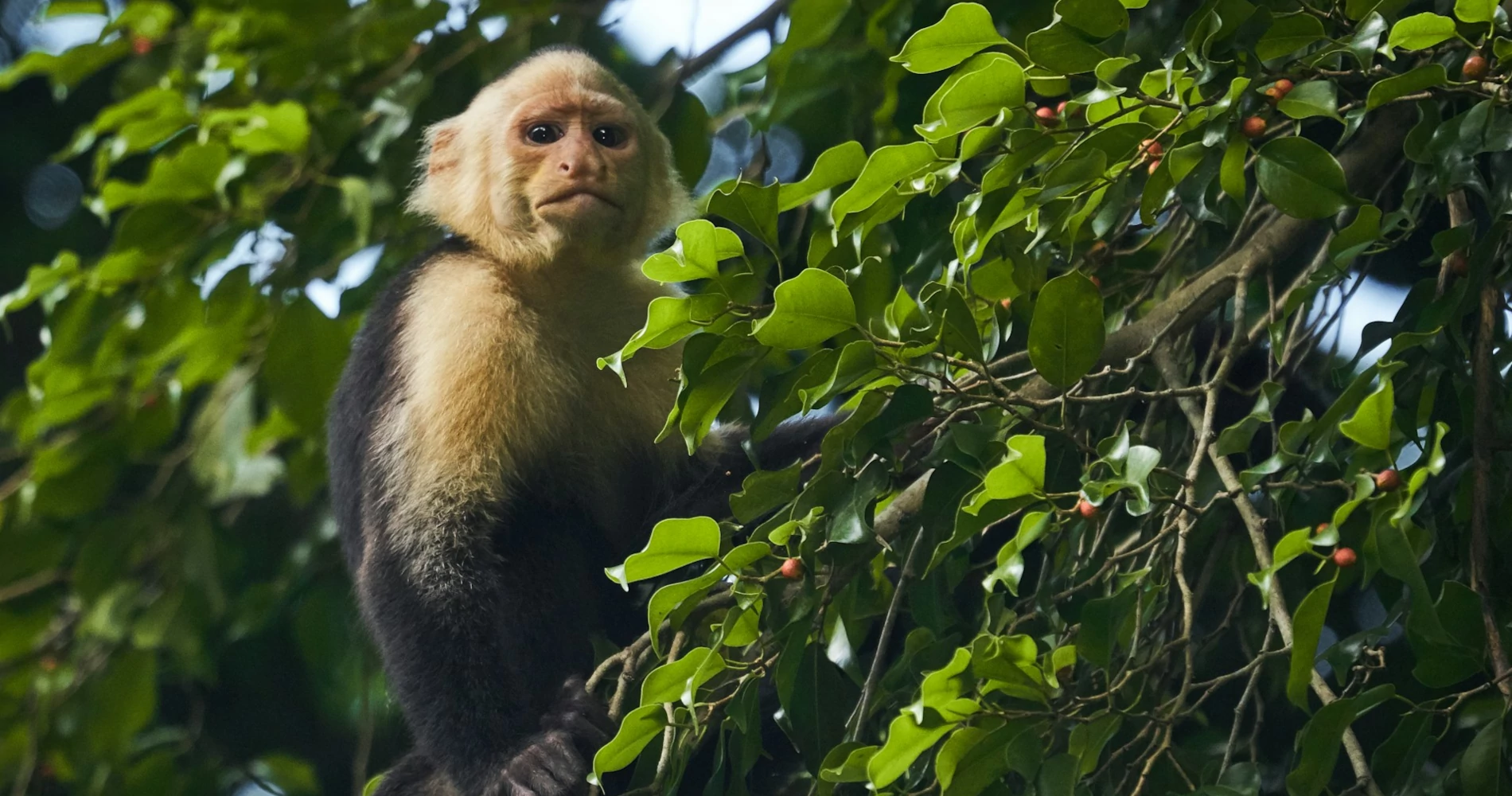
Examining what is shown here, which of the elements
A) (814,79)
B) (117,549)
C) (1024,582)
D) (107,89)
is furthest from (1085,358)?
(107,89)

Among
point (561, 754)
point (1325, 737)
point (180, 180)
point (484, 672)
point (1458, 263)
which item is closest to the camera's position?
point (1325, 737)

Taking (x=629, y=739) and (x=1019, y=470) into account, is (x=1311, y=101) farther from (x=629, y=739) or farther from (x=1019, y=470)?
(x=629, y=739)

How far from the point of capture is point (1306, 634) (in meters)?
1.44

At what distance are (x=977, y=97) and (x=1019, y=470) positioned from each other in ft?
1.37

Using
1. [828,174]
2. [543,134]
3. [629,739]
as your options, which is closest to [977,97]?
[828,174]

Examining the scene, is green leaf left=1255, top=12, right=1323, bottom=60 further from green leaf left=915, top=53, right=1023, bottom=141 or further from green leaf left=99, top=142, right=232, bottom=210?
green leaf left=99, top=142, right=232, bottom=210

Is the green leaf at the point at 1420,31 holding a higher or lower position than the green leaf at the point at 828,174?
higher

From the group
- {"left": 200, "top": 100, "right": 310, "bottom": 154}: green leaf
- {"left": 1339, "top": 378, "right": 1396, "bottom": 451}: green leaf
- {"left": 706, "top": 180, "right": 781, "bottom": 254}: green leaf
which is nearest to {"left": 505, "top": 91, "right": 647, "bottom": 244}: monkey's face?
{"left": 200, "top": 100, "right": 310, "bottom": 154}: green leaf

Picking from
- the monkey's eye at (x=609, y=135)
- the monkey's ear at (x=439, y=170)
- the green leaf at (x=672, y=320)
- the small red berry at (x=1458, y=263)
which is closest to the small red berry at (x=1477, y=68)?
the small red berry at (x=1458, y=263)

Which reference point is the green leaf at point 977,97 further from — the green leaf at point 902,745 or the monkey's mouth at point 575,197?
Result: the monkey's mouth at point 575,197

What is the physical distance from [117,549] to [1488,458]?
371 centimetres

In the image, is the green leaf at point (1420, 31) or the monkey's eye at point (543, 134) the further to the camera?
the monkey's eye at point (543, 134)

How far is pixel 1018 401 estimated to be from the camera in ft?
5.69

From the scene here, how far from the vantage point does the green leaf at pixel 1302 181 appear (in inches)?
65.1
